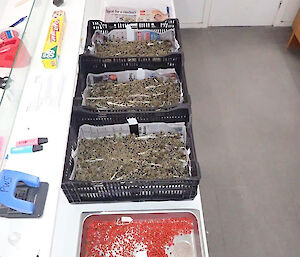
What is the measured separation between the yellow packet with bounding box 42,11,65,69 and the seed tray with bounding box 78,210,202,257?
0.71 meters

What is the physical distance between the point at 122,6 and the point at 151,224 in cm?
162

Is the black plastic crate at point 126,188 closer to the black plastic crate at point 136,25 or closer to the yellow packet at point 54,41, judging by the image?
the yellow packet at point 54,41

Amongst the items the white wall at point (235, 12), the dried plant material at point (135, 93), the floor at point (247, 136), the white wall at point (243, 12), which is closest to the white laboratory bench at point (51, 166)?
the dried plant material at point (135, 93)

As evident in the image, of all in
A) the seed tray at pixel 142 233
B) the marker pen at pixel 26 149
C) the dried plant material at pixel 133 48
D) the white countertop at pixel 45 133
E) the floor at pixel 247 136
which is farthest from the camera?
the floor at pixel 247 136

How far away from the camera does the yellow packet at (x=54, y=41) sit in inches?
59.3

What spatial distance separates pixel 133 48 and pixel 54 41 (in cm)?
54

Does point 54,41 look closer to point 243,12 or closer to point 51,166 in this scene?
point 51,166

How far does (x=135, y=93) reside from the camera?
1.78m

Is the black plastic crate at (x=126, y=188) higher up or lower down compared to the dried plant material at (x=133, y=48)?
lower down

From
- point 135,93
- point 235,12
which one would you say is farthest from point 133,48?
point 235,12

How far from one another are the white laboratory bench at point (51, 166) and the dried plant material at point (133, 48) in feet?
0.97

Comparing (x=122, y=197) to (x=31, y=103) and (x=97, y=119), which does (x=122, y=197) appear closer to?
(x=97, y=119)

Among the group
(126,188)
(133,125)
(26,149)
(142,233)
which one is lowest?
(142,233)

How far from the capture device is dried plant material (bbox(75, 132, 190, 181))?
56.4 inches
